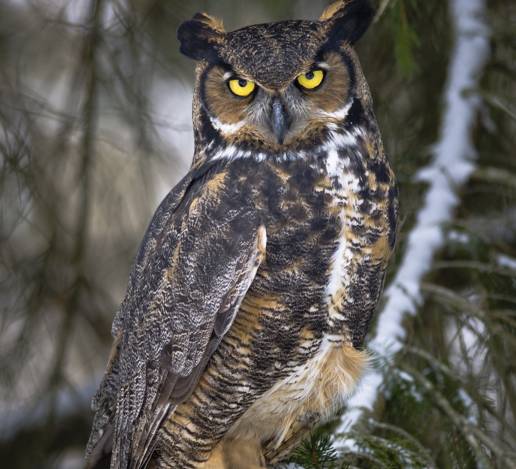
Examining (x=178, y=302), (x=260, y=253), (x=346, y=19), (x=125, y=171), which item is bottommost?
(x=125, y=171)

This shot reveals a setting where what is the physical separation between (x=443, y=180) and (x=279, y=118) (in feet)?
3.10

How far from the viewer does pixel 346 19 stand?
225 cm

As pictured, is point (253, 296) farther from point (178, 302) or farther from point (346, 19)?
point (346, 19)

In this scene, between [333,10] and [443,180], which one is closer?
[333,10]

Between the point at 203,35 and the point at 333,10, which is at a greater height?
the point at 333,10

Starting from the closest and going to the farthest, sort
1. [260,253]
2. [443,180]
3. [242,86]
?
[260,253]
[242,86]
[443,180]

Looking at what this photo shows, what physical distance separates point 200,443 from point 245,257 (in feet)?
1.85

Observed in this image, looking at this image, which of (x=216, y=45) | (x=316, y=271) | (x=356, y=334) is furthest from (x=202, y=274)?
(x=216, y=45)

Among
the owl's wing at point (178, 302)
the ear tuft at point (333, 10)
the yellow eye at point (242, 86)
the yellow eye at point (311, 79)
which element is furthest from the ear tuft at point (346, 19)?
the owl's wing at point (178, 302)

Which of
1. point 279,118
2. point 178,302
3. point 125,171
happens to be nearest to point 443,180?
point 279,118

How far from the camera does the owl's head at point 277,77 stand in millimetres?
2107

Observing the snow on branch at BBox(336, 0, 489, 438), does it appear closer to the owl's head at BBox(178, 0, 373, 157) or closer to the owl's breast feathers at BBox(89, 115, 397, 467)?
the owl's breast feathers at BBox(89, 115, 397, 467)

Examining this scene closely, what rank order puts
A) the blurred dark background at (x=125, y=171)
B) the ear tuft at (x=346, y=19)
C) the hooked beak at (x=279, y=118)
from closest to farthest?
the hooked beak at (x=279, y=118)
the ear tuft at (x=346, y=19)
the blurred dark background at (x=125, y=171)

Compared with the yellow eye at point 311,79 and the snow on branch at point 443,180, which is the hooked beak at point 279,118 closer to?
the yellow eye at point 311,79
